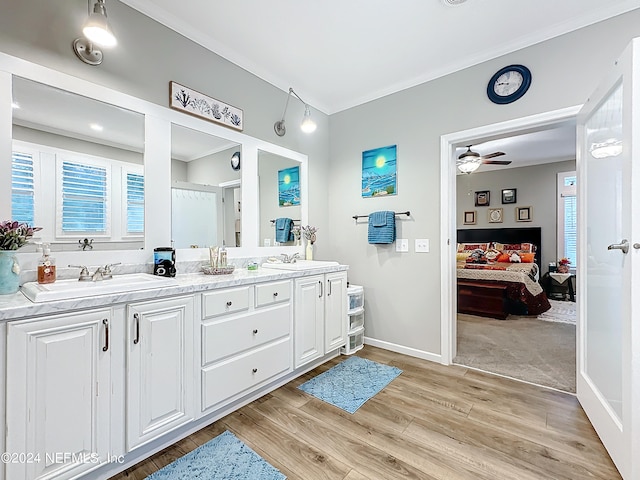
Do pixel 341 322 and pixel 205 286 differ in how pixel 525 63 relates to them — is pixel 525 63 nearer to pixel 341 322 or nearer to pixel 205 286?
pixel 341 322

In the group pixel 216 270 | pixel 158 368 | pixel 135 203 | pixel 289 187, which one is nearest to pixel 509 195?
pixel 289 187

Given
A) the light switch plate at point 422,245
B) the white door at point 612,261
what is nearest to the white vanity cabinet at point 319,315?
the light switch plate at point 422,245

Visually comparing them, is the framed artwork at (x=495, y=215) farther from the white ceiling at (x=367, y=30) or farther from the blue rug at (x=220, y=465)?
the blue rug at (x=220, y=465)

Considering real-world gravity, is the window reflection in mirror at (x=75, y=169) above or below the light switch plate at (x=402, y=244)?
above

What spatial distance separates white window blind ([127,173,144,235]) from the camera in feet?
6.45

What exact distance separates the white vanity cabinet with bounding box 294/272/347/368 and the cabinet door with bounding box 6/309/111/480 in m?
1.32

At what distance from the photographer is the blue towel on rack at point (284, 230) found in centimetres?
302

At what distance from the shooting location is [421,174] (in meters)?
2.94

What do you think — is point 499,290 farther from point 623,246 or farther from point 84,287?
point 84,287

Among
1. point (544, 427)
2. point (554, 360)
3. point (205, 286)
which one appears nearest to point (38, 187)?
point (205, 286)

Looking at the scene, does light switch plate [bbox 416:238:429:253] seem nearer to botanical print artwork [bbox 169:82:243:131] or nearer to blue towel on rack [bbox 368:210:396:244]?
blue towel on rack [bbox 368:210:396:244]

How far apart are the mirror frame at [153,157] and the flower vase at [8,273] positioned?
18cm

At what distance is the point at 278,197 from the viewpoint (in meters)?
3.03

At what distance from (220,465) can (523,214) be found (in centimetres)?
690
